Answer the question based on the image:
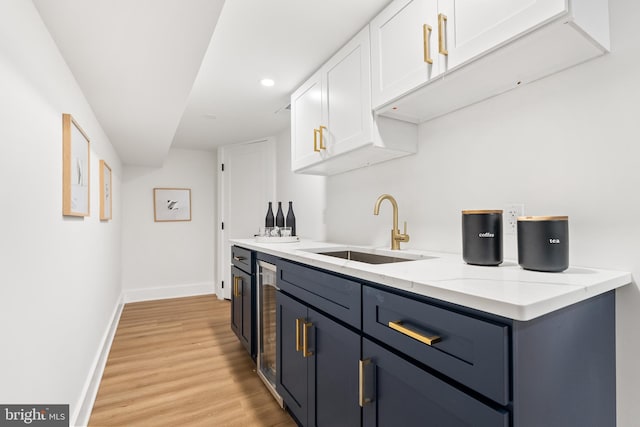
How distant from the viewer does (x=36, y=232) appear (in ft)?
3.78

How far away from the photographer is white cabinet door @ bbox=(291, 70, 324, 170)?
2.18 metres

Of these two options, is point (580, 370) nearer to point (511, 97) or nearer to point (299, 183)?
point (511, 97)

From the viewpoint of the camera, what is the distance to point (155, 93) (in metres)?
1.95

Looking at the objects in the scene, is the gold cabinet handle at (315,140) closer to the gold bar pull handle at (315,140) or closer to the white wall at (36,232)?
the gold bar pull handle at (315,140)

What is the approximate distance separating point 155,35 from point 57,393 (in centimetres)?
157

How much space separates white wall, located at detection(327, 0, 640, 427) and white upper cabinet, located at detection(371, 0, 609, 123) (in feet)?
0.23

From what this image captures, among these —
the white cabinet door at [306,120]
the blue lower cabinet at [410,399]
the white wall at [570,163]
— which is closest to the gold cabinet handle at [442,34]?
the white wall at [570,163]

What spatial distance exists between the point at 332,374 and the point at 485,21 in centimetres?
146

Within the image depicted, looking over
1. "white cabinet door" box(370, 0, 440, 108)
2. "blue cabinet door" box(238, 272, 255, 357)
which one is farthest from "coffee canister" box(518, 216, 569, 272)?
"blue cabinet door" box(238, 272, 255, 357)

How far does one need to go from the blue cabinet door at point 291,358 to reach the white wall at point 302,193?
1.18 meters

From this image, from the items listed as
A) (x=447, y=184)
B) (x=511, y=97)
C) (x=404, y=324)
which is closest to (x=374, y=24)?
(x=511, y=97)

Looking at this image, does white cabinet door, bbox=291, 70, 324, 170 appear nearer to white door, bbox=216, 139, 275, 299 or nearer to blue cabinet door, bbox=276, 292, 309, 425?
blue cabinet door, bbox=276, 292, 309, 425

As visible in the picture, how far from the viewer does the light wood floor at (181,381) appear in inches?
72.2

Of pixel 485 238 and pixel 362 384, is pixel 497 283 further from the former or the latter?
pixel 362 384
